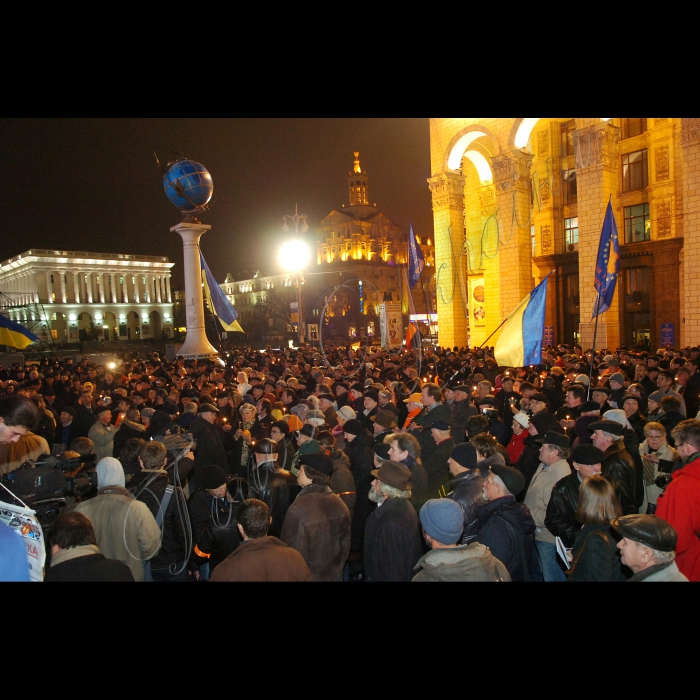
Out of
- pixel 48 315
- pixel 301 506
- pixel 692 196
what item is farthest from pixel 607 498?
pixel 48 315

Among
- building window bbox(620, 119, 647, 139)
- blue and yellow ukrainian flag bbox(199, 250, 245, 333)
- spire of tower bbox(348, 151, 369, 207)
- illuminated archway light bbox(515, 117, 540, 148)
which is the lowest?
blue and yellow ukrainian flag bbox(199, 250, 245, 333)

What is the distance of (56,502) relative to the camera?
4.49 meters

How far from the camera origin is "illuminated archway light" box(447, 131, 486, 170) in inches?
1056

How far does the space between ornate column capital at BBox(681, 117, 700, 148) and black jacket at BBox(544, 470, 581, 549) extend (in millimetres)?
16265

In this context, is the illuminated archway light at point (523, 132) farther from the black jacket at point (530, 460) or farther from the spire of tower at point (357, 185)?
the spire of tower at point (357, 185)

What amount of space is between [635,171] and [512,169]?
7.22m

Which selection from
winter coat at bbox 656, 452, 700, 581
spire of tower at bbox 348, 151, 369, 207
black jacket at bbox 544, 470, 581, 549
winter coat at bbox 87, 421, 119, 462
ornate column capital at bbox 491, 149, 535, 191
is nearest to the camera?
winter coat at bbox 656, 452, 700, 581

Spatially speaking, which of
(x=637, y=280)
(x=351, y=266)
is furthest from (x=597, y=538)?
(x=351, y=266)

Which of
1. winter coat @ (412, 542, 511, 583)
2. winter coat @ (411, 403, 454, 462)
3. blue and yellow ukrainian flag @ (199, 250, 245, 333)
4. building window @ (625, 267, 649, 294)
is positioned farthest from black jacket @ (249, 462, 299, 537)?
building window @ (625, 267, 649, 294)

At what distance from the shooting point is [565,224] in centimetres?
3002

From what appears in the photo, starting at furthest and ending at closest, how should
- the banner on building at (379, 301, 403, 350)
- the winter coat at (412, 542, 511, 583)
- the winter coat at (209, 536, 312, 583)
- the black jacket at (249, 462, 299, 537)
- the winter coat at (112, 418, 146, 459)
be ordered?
the banner on building at (379, 301, 403, 350) < the winter coat at (112, 418, 146, 459) < the black jacket at (249, 462, 299, 537) < the winter coat at (209, 536, 312, 583) < the winter coat at (412, 542, 511, 583)

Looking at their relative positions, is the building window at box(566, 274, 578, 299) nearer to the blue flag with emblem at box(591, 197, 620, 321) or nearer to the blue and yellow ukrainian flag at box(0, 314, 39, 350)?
the blue flag with emblem at box(591, 197, 620, 321)

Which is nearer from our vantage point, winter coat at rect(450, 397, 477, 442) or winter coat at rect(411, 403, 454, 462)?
winter coat at rect(411, 403, 454, 462)

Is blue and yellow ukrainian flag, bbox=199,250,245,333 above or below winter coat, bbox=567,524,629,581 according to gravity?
above
